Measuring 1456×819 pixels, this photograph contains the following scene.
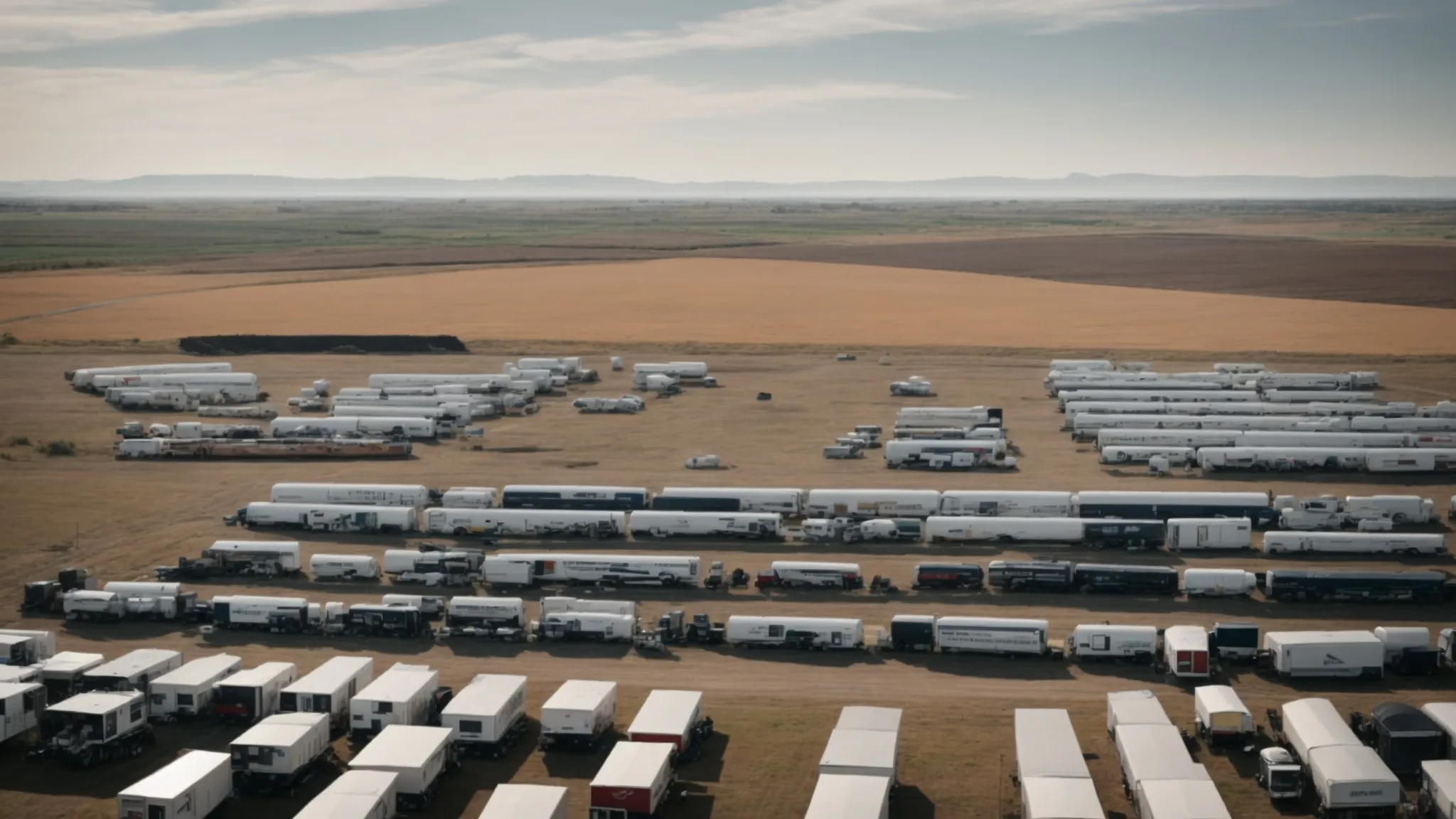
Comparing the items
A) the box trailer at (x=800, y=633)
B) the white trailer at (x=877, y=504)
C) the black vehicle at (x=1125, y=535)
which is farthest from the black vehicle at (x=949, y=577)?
the white trailer at (x=877, y=504)

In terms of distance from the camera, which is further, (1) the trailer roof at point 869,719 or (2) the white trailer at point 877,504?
(2) the white trailer at point 877,504

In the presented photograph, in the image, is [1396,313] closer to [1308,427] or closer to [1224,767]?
[1308,427]

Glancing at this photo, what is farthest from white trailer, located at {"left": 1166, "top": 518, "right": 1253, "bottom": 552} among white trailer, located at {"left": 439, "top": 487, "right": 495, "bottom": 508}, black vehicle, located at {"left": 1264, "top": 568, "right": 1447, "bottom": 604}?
white trailer, located at {"left": 439, "top": 487, "right": 495, "bottom": 508}

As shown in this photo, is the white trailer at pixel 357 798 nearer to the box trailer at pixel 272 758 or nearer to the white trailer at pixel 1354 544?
the box trailer at pixel 272 758

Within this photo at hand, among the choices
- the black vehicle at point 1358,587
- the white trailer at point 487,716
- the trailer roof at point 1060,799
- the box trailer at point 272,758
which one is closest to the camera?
the trailer roof at point 1060,799

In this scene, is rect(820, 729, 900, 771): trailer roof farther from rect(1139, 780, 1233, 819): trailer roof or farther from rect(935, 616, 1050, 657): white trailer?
rect(935, 616, 1050, 657): white trailer

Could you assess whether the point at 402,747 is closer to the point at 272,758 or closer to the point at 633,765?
the point at 272,758

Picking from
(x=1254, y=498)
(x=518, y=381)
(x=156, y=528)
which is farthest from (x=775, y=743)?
(x=518, y=381)
